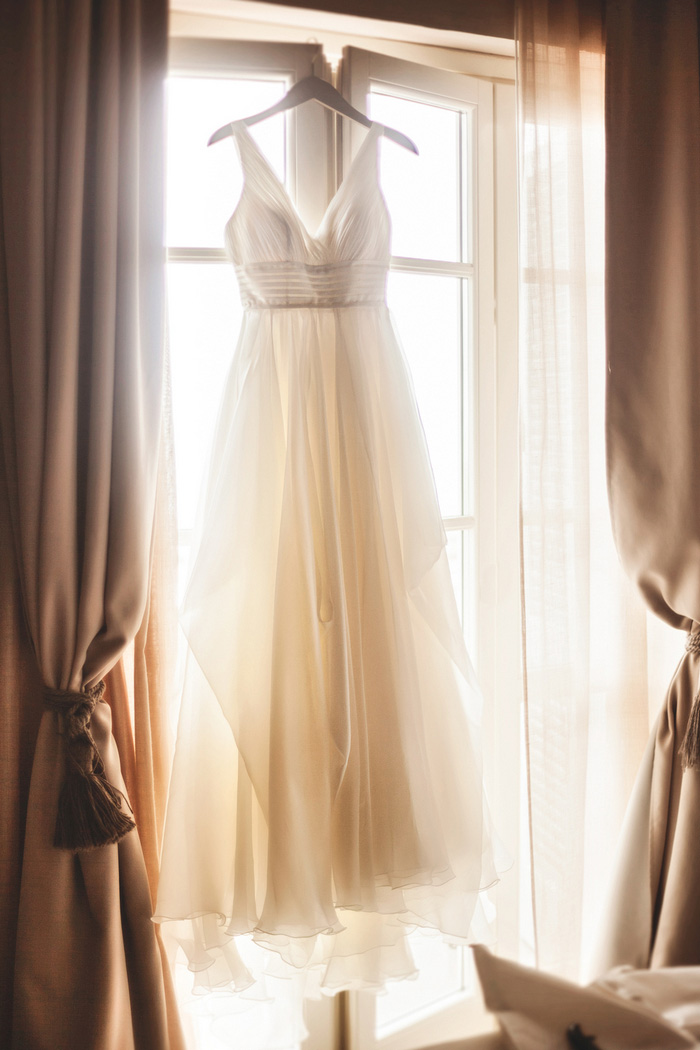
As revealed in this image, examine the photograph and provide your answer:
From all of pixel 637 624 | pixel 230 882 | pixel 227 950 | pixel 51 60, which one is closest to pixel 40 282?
pixel 51 60

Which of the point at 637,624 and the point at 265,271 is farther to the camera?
the point at 637,624

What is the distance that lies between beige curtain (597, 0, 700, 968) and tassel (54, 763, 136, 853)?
0.99 meters

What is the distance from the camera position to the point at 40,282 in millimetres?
1117

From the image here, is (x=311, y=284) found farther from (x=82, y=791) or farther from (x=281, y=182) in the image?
(x=82, y=791)

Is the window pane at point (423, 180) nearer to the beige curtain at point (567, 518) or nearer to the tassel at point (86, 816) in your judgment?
the beige curtain at point (567, 518)

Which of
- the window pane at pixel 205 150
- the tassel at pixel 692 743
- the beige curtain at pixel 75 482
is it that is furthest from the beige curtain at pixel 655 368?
the beige curtain at pixel 75 482

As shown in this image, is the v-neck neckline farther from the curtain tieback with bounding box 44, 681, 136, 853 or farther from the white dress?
the curtain tieback with bounding box 44, 681, 136, 853

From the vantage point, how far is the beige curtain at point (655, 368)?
4.58ft

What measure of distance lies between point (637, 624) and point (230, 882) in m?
0.96

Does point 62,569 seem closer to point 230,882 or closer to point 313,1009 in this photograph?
point 230,882

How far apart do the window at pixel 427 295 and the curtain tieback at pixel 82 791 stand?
13.7 inches

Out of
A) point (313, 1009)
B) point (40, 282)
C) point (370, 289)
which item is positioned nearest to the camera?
point (40, 282)

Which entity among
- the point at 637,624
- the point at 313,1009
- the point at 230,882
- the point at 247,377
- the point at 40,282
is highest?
the point at 40,282

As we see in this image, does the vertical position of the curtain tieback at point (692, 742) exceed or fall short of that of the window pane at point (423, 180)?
it falls short
